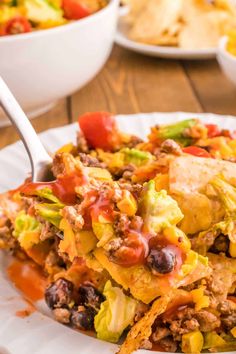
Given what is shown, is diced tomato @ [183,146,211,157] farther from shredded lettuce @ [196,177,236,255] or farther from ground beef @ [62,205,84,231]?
ground beef @ [62,205,84,231]

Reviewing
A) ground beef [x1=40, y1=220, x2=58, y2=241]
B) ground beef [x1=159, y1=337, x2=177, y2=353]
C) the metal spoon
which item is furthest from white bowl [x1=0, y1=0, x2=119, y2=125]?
ground beef [x1=159, y1=337, x2=177, y2=353]

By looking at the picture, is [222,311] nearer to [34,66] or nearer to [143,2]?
[34,66]

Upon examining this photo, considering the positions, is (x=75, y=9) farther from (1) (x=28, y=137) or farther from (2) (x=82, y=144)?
(1) (x=28, y=137)

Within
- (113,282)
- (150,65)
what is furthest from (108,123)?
(150,65)

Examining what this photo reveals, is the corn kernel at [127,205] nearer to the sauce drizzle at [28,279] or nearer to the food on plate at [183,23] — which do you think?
the sauce drizzle at [28,279]

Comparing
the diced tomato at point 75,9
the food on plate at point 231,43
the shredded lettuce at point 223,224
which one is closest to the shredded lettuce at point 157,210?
the shredded lettuce at point 223,224

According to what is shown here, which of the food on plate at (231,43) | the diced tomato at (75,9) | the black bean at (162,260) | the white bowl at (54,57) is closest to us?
A: the black bean at (162,260)

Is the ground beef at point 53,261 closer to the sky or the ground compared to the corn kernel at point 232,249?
closer to the ground
